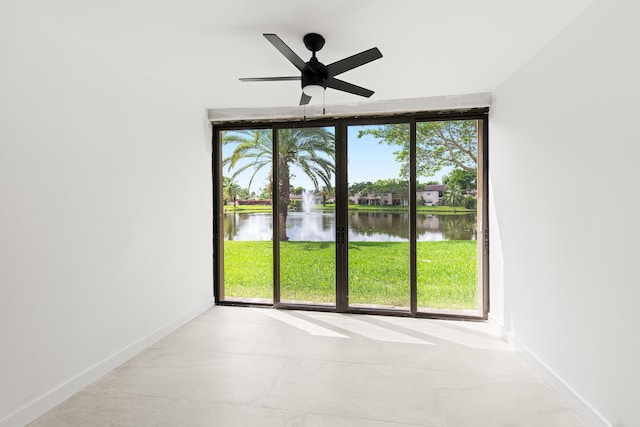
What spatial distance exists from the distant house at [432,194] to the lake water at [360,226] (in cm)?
15

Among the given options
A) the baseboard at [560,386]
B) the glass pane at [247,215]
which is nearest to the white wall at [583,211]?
the baseboard at [560,386]

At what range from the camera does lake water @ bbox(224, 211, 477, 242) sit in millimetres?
3830

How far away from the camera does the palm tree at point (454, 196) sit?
3.80m

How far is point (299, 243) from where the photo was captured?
13.7 ft

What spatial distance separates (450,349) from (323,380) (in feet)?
3.98

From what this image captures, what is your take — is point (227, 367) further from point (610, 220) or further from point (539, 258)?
point (610, 220)

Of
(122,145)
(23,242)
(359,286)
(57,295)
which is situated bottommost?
(359,286)

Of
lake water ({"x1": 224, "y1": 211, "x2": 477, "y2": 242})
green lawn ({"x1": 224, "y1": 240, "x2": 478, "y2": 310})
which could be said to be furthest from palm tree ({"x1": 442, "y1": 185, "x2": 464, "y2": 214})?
green lawn ({"x1": 224, "y1": 240, "x2": 478, "y2": 310})

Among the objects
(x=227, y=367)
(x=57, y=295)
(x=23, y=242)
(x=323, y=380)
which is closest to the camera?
(x=23, y=242)

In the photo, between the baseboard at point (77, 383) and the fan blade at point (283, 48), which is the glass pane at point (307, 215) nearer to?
the baseboard at point (77, 383)

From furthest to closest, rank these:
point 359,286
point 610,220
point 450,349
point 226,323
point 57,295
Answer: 1. point 359,286
2. point 226,323
3. point 450,349
4. point 57,295
5. point 610,220

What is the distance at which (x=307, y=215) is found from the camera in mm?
4141

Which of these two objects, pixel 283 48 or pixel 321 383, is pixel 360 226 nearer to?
pixel 321 383

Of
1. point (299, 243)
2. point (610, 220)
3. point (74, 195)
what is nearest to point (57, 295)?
point (74, 195)
